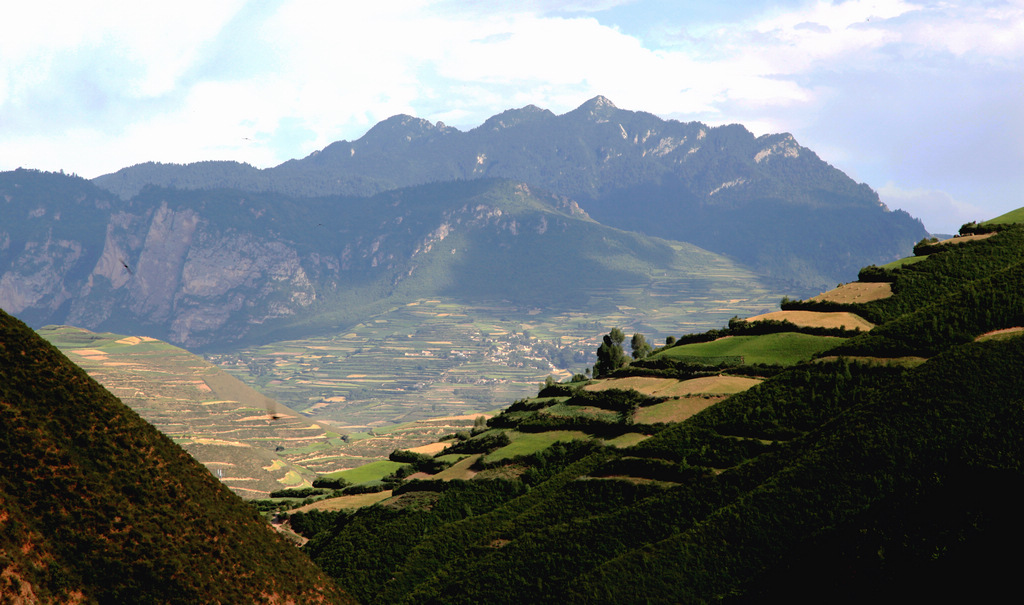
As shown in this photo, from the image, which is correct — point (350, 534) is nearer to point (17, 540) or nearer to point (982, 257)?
point (17, 540)

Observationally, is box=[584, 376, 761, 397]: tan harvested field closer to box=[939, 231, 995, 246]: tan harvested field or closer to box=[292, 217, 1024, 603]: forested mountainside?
box=[292, 217, 1024, 603]: forested mountainside

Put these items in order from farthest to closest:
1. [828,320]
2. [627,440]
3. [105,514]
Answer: [828,320], [627,440], [105,514]

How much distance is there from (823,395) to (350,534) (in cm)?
3709

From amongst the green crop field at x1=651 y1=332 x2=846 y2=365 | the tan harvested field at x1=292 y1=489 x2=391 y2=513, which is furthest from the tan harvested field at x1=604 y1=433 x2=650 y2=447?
the tan harvested field at x1=292 y1=489 x2=391 y2=513

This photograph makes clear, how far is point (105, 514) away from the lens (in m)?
38.5

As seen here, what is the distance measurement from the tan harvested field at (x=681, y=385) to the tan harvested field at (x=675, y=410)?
116 centimetres

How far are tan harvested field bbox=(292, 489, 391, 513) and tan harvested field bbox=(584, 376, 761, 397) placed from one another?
22960 millimetres

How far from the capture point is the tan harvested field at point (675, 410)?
67500 mm

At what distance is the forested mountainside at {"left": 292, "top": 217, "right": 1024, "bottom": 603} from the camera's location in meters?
39.7

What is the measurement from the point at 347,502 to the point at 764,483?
48.0 metres

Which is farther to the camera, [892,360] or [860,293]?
[860,293]

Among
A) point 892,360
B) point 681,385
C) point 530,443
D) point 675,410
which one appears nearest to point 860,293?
point 681,385

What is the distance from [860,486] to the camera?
153 ft

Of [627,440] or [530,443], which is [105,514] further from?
[530,443]
